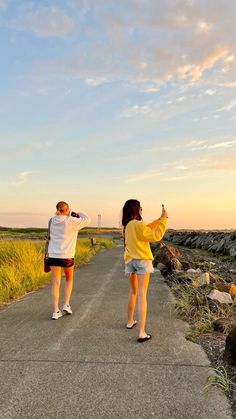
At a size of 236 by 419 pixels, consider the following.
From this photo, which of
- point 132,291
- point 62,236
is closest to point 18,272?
point 62,236

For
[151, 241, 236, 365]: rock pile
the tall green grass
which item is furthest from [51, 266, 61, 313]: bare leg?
[151, 241, 236, 365]: rock pile

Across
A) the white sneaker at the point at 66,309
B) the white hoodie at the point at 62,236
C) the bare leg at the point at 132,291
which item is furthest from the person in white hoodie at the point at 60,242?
the bare leg at the point at 132,291

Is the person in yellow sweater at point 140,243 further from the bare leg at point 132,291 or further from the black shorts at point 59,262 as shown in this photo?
the black shorts at point 59,262

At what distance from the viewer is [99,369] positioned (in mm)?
4992

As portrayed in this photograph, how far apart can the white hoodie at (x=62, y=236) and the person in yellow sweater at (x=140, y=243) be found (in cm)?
137

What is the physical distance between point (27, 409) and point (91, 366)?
1191 millimetres

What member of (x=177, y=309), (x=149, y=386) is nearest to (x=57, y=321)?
(x=177, y=309)

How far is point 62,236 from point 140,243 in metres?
1.72

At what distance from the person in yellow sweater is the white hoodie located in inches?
53.9

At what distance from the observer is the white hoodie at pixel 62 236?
7.38 m

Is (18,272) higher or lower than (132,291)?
lower

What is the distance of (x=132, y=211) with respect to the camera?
20.5ft

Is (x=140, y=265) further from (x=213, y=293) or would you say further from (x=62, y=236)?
(x=213, y=293)

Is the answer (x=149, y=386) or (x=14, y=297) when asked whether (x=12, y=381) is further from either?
(x=14, y=297)
